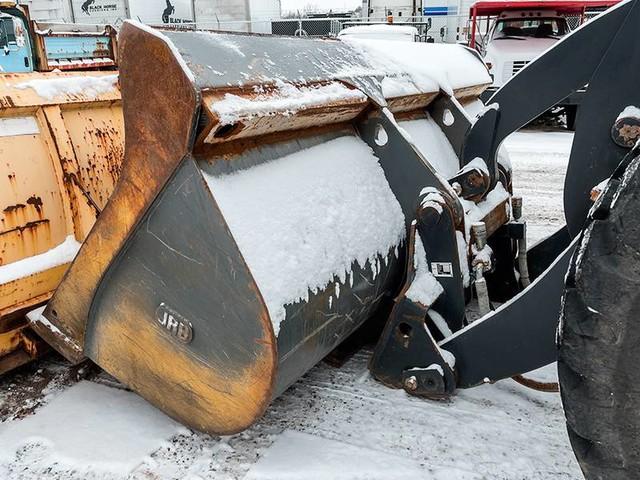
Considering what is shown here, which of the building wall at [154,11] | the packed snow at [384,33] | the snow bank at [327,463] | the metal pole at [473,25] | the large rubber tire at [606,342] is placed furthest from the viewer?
the building wall at [154,11]

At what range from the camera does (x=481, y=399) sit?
7.63ft

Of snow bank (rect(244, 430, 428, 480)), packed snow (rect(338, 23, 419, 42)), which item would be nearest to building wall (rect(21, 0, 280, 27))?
packed snow (rect(338, 23, 419, 42))

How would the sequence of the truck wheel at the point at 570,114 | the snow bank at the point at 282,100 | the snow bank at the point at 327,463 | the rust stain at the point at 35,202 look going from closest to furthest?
1. the snow bank at the point at 282,100
2. the snow bank at the point at 327,463
3. the rust stain at the point at 35,202
4. the truck wheel at the point at 570,114

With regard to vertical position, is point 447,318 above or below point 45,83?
below

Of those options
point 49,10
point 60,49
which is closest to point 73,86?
point 60,49

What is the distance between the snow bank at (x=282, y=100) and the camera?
164 cm

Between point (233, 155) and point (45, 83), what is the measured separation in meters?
1.19

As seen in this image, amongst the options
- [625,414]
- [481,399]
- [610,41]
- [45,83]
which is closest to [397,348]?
[481,399]

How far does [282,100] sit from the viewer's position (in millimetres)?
1845

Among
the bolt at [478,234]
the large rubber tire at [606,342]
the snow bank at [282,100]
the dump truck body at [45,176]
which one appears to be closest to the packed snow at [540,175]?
the bolt at [478,234]

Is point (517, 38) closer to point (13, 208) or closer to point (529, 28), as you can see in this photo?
point (529, 28)

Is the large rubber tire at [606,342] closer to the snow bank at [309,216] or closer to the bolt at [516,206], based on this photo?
the snow bank at [309,216]

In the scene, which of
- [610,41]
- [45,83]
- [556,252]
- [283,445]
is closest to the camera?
[610,41]

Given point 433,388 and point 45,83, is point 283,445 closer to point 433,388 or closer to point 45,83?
point 433,388
